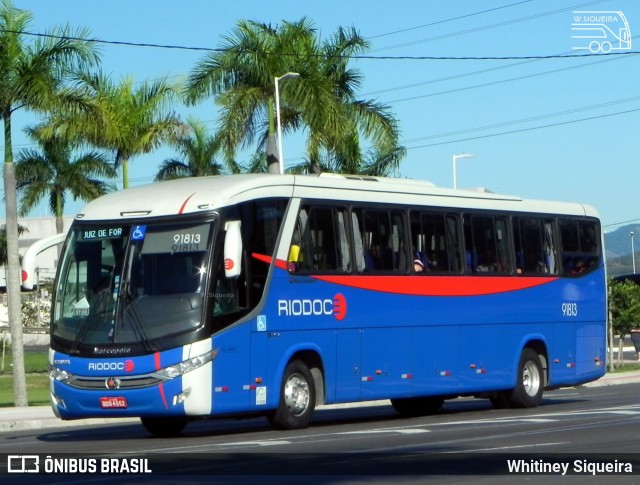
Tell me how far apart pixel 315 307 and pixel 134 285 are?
9.84 ft

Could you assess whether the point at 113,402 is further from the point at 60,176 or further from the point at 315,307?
the point at 60,176

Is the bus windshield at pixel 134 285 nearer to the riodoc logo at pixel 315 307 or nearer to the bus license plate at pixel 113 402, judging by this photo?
the bus license plate at pixel 113 402

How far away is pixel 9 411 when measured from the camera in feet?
85.2

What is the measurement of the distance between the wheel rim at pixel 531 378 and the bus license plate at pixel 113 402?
29.2 feet

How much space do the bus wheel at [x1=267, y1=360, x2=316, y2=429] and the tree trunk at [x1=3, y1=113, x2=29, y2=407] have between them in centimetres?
1042

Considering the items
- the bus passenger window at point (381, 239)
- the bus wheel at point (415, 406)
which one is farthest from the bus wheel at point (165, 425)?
the bus wheel at point (415, 406)

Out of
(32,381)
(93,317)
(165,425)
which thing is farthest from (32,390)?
(93,317)

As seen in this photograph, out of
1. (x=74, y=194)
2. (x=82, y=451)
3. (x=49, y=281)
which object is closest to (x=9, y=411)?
(x=82, y=451)

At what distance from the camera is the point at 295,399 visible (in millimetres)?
19312

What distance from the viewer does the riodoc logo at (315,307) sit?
1914 cm

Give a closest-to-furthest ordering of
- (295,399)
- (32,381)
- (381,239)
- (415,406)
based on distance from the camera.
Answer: (295,399) → (381,239) → (415,406) → (32,381)

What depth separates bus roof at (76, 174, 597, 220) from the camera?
18422 mm

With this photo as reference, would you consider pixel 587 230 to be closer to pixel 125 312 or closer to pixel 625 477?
pixel 125 312

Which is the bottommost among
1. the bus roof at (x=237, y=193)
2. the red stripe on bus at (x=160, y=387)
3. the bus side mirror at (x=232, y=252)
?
the red stripe on bus at (x=160, y=387)
